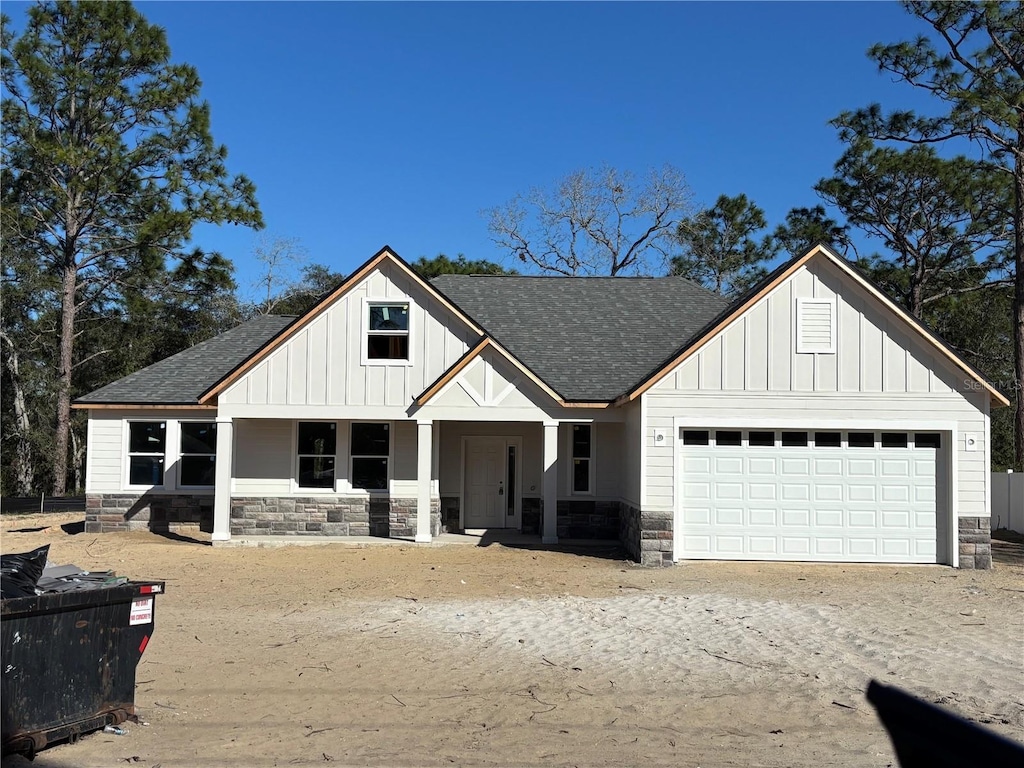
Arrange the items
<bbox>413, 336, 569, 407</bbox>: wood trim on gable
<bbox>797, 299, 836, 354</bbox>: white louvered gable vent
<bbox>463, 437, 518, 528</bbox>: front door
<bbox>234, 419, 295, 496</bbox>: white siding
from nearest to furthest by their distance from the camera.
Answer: <bbox>797, 299, 836, 354</bbox>: white louvered gable vent → <bbox>413, 336, 569, 407</bbox>: wood trim on gable → <bbox>234, 419, 295, 496</bbox>: white siding → <bbox>463, 437, 518, 528</bbox>: front door

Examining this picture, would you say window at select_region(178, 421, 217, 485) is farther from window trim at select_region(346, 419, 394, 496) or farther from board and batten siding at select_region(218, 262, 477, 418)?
window trim at select_region(346, 419, 394, 496)

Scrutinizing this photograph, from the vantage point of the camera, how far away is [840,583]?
42.9 feet

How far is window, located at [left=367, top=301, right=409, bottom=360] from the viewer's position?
17.4 m

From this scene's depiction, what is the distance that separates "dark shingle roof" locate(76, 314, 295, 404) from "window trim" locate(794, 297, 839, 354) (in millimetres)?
11175

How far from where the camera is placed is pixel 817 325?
583 inches

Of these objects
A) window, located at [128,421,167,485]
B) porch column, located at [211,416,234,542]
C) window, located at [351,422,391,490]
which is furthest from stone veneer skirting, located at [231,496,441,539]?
window, located at [128,421,167,485]

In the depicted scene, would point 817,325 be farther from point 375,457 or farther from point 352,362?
point 375,457

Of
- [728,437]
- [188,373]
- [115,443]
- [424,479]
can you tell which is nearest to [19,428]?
[115,443]

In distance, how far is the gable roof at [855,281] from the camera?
14547 mm

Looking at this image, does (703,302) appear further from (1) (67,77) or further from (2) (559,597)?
(1) (67,77)

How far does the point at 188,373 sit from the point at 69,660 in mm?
15155

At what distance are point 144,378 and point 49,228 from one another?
14.9 m

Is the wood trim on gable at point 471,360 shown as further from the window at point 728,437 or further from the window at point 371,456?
the window at point 728,437

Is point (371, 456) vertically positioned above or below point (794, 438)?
below
